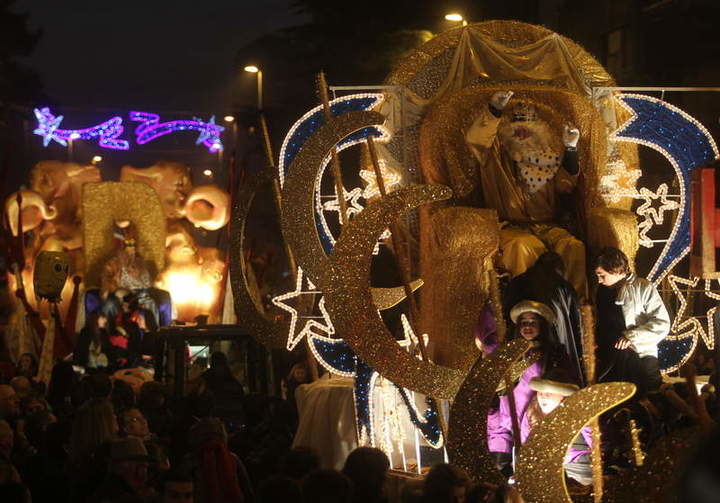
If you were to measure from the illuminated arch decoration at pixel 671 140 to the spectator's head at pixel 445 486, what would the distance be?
6.38m

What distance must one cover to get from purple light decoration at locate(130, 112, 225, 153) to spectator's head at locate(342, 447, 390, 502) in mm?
22399

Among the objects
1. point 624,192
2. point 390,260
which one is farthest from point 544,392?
point 390,260

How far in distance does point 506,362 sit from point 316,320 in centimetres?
434

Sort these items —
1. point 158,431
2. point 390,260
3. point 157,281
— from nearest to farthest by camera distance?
point 158,431
point 390,260
point 157,281

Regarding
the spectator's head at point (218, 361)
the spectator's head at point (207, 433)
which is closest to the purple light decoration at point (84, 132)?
the spectator's head at point (218, 361)

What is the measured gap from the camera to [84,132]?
2761cm

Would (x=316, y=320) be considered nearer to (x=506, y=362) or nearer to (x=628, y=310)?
(x=628, y=310)

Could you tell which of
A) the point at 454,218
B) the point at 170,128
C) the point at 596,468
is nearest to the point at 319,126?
the point at 454,218

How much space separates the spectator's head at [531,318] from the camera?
8.46 meters

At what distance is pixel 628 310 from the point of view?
9.52 m

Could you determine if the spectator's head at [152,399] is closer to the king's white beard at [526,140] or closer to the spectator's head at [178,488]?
the king's white beard at [526,140]

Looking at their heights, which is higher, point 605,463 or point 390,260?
point 390,260

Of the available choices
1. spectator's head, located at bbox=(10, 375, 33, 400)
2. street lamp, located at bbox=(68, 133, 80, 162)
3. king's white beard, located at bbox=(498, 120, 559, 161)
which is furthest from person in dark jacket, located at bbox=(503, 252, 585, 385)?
street lamp, located at bbox=(68, 133, 80, 162)

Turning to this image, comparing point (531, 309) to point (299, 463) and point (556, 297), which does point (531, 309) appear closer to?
point (556, 297)
